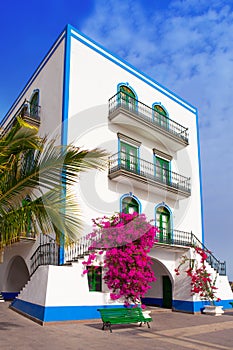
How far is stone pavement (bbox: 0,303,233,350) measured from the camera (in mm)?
7828

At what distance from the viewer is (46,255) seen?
521 inches

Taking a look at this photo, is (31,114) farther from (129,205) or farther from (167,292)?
(167,292)

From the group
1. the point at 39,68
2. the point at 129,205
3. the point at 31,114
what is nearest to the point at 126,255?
the point at 129,205

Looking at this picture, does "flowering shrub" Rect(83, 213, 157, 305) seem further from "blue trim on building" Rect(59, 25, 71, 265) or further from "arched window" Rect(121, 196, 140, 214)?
"blue trim on building" Rect(59, 25, 71, 265)

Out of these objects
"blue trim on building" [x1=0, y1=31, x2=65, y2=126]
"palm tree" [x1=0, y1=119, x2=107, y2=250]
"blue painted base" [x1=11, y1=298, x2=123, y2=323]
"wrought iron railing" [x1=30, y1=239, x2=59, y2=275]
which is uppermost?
"blue trim on building" [x1=0, y1=31, x2=65, y2=126]

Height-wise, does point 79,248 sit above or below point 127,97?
below

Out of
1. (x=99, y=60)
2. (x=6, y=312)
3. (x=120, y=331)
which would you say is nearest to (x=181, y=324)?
(x=120, y=331)

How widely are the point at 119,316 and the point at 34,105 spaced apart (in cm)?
1173

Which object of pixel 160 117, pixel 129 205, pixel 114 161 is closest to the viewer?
pixel 114 161

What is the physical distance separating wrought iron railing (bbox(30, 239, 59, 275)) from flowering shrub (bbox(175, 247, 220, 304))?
594 centimetres

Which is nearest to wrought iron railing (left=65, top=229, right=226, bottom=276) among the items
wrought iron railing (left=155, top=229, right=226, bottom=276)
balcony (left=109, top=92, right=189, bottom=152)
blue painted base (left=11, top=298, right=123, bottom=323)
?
wrought iron railing (left=155, top=229, right=226, bottom=276)

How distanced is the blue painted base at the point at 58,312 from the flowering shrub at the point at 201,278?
16.1 ft

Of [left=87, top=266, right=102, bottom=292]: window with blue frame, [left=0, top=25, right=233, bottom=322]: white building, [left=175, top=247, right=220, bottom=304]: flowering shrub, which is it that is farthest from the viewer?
[left=175, top=247, right=220, bottom=304]: flowering shrub

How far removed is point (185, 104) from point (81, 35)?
26.5 feet
